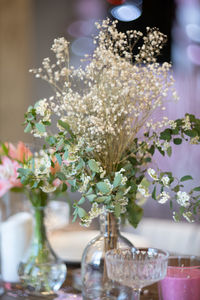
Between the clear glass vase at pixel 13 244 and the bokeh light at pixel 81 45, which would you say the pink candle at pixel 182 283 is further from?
the bokeh light at pixel 81 45

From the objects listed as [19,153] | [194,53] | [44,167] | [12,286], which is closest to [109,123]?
[44,167]

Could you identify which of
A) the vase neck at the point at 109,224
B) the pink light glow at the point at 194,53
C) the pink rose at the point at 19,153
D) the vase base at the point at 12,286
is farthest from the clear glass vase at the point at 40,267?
the pink light glow at the point at 194,53

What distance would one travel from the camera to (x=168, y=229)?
223cm

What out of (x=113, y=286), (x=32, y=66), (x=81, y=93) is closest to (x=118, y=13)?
(x=81, y=93)

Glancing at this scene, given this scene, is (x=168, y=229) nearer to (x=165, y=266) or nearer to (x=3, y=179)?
(x=3, y=179)

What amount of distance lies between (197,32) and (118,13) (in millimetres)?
1604

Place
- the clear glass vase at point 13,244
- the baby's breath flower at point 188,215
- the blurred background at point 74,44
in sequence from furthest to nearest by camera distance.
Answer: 1. the blurred background at point 74,44
2. the clear glass vase at point 13,244
3. the baby's breath flower at point 188,215

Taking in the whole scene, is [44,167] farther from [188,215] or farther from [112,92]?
[188,215]

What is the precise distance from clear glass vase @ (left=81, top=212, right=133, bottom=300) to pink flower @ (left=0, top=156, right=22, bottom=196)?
0.31 metres

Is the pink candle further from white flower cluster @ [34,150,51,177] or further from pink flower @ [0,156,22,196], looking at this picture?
pink flower @ [0,156,22,196]

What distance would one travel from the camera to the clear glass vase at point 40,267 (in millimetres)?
1136

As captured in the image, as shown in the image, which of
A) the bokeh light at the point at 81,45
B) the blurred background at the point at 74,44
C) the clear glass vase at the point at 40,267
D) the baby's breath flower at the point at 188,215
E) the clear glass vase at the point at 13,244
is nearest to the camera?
the baby's breath flower at the point at 188,215

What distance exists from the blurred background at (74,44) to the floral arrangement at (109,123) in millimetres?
2035

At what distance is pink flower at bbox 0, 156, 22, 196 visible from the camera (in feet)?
3.89
